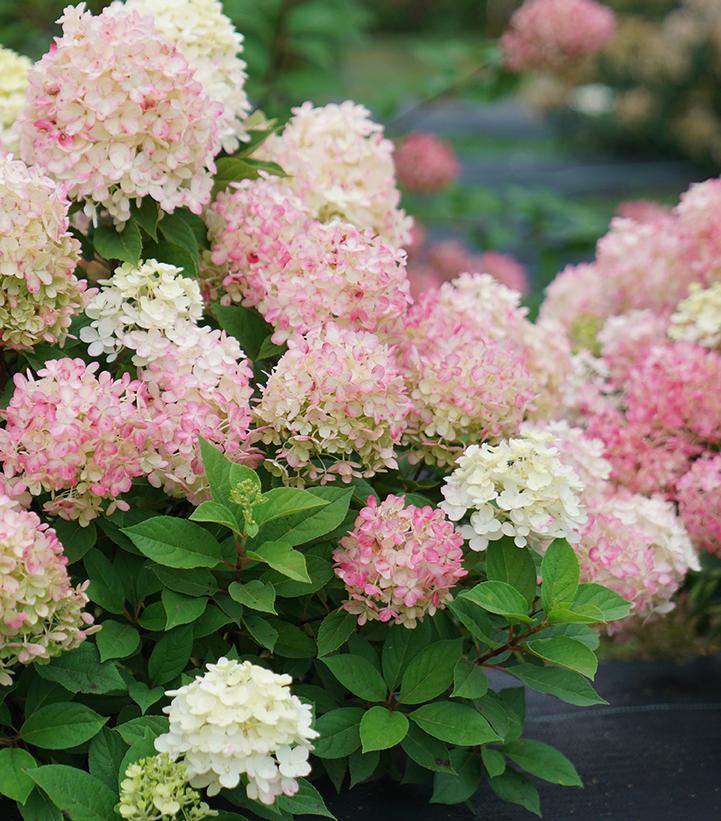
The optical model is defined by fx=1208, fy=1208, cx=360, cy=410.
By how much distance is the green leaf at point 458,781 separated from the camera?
5.09ft

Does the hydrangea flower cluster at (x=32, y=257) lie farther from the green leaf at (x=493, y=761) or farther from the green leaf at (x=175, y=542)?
the green leaf at (x=493, y=761)

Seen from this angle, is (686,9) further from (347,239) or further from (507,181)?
(347,239)

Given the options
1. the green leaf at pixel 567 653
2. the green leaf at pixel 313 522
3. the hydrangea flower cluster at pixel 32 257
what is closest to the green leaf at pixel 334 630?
the green leaf at pixel 313 522

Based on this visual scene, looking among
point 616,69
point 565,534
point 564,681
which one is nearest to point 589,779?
point 564,681

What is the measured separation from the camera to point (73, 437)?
4.34 ft

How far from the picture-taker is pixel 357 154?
185 centimetres

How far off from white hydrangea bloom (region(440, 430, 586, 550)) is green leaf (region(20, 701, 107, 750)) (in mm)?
479

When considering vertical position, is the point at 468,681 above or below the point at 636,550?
below

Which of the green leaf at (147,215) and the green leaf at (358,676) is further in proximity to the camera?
the green leaf at (147,215)

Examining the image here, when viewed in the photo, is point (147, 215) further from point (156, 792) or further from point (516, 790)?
point (516, 790)

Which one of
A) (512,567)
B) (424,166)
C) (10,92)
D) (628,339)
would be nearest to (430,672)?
(512,567)

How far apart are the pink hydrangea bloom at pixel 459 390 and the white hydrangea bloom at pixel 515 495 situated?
0.13 meters

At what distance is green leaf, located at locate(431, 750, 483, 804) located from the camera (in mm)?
1551

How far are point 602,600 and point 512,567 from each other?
114 mm
